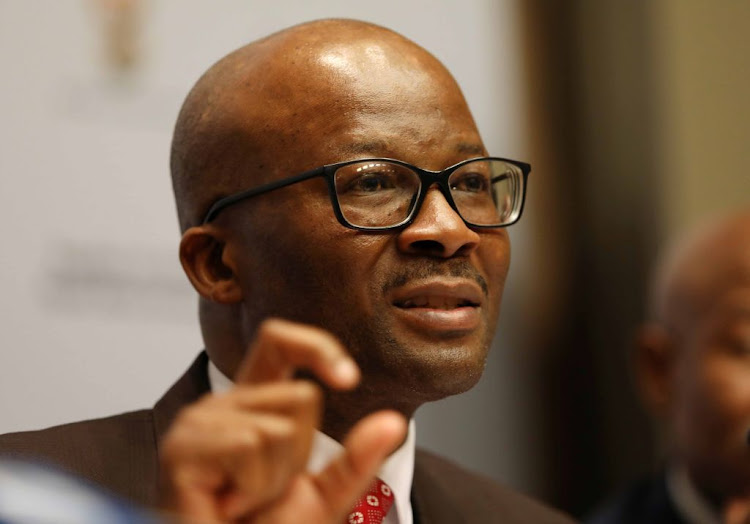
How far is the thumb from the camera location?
105 centimetres

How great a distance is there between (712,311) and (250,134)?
1.41m

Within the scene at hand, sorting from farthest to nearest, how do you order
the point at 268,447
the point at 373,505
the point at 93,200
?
the point at 93,200 → the point at 373,505 → the point at 268,447

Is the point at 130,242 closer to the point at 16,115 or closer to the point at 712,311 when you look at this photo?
the point at 16,115

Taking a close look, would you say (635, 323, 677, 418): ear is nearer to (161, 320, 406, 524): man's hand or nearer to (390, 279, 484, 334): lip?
(390, 279, 484, 334): lip

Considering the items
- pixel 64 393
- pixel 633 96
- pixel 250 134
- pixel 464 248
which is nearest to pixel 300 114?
pixel 250 134

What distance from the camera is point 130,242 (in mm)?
2045

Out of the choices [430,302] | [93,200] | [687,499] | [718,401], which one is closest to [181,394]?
[430,302]

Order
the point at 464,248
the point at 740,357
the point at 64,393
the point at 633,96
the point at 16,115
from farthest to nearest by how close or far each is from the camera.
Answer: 1. the point at 633,96
2. the point at 740,357
3. the point at 16,115
4. the point at 64,393
5. the point at 464,248

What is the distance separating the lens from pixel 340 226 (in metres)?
1.44

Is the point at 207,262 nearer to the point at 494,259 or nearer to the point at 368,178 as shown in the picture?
the point at 368,178

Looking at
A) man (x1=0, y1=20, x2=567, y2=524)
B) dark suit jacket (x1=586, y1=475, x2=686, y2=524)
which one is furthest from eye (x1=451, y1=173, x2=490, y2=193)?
dark suit jacket (x1=586, y1=475, x2=686, y2=524)

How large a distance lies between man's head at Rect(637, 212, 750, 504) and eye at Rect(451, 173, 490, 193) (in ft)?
3.63

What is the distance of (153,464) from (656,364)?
1.65m

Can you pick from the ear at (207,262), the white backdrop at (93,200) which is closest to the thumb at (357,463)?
the ear at (207,262)
